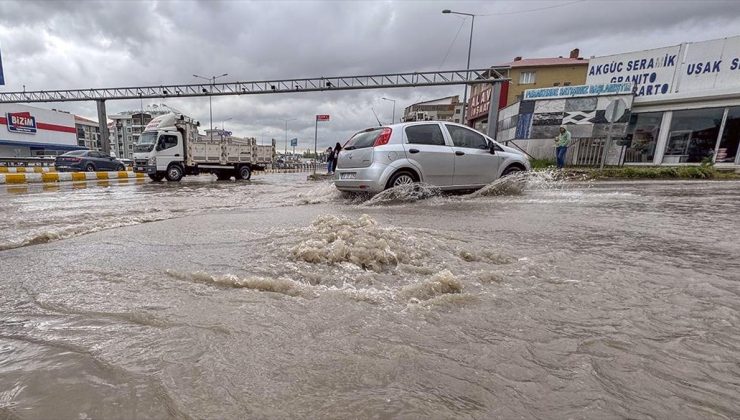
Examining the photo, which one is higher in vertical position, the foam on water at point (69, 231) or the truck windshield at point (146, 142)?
the truck windshield at point (146, 142)

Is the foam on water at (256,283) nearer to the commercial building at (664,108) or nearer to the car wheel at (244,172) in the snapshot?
the commercial building at (664,108)

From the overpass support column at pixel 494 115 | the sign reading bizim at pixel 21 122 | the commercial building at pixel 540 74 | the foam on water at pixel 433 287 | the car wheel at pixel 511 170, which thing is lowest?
the foam on water at pixel 433 287

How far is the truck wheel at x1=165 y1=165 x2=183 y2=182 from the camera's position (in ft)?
53.4

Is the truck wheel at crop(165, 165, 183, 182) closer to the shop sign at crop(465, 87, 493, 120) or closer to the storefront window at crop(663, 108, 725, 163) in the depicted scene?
the storefront window at crop(663, 108, 725, 163)

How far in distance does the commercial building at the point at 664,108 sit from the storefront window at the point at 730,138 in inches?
0.6

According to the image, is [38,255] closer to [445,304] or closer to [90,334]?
[90,334]

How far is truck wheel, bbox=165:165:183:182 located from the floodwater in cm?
1380

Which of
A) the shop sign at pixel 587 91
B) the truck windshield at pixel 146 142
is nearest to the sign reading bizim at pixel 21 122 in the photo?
the truck windshield at pixel 146 142

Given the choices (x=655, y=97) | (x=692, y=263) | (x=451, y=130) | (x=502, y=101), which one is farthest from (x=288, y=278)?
(x=502, y=101)

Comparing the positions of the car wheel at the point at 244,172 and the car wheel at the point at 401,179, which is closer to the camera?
the car wheel at the point at 401,179

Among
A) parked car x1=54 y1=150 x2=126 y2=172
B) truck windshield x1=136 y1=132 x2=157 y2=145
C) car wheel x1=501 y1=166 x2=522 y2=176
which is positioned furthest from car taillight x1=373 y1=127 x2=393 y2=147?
parked car x1=54 y1=150 x2=126 y2=172

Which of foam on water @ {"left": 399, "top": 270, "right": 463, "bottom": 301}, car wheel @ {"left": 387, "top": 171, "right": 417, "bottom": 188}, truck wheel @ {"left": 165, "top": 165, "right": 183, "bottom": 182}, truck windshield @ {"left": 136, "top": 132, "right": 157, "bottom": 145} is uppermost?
truck windshield @ {"left": 136, "top": 132, "right": 157, "bottom": 145}

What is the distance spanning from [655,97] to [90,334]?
22215 mm

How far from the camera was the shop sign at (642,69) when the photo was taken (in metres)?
18.2
